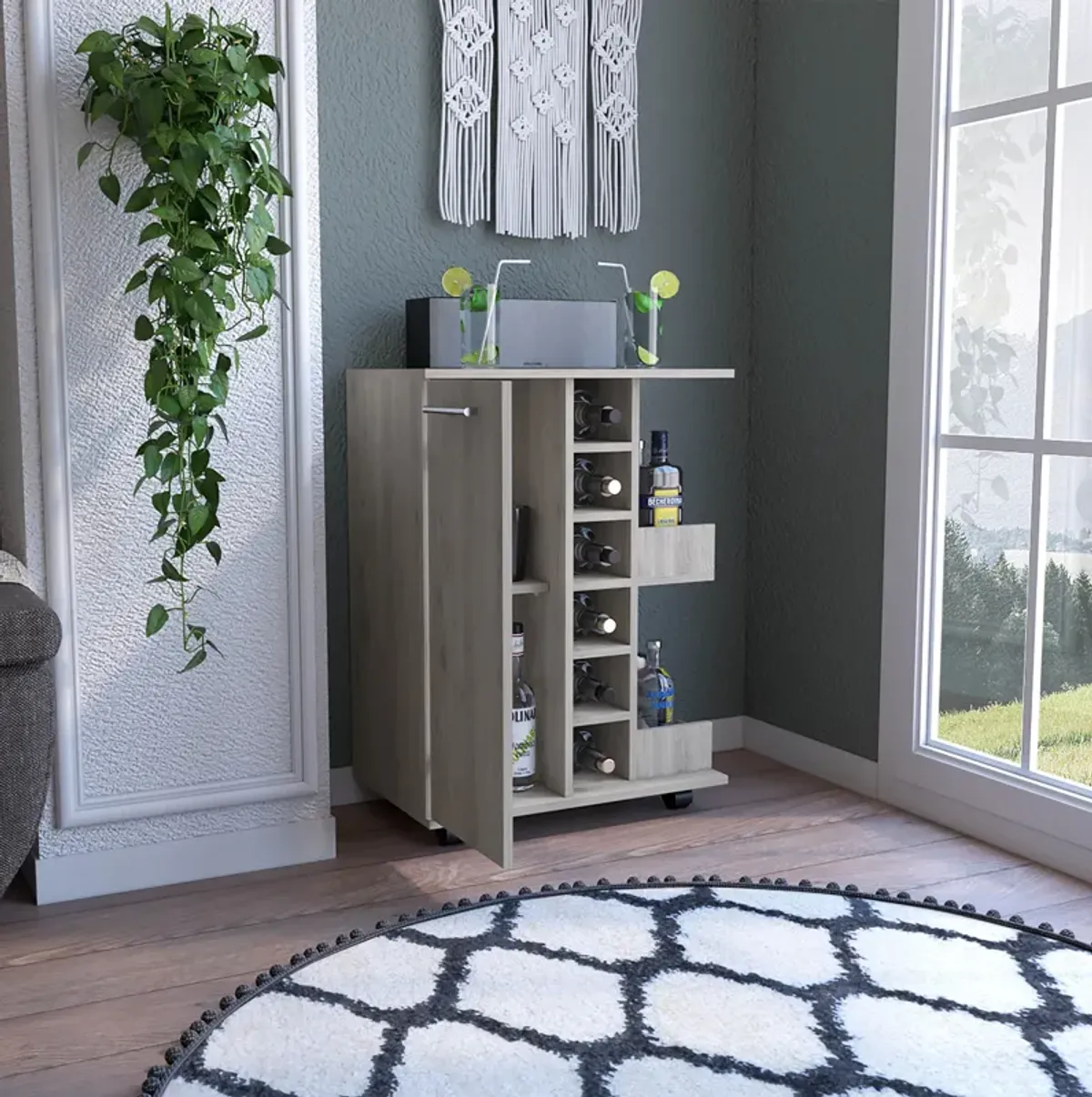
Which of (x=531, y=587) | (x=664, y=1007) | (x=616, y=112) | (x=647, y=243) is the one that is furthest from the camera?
(x=647, y=243)

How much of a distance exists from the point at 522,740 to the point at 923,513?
0.90 m

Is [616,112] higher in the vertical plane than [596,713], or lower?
higher

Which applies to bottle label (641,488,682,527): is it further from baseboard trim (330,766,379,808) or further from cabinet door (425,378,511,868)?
baseboard trim (330,766,379,808)

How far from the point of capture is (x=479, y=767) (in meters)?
2.44

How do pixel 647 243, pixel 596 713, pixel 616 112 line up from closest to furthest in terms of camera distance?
pixel 596 713 < pixel 616 112 < pixel 647 243

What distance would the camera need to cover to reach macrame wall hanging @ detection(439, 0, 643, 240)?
2875mm

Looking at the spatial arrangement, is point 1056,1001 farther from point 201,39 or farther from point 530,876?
point 201,39

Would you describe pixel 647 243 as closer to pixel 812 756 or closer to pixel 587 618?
pixel 587 618

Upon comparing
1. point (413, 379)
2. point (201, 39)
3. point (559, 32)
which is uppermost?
point (559, 32)

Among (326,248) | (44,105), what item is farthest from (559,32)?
(44,105)

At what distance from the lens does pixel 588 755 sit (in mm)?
2877

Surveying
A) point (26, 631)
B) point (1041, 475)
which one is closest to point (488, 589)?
point (26, 631)

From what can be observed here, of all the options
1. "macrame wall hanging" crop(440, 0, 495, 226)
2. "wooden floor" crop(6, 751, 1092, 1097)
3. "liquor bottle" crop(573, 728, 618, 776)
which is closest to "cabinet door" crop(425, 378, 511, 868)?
"wooden floor" crop(6, 751, 1092, 1097)

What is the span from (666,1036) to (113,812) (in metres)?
1.08
